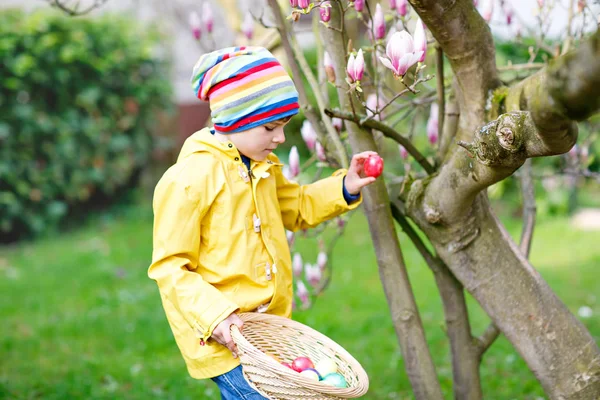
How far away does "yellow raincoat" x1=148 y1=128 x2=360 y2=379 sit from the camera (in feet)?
7.37

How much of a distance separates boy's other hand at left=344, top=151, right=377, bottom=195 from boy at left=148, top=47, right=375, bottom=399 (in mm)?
12

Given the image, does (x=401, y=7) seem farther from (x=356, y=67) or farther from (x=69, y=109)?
(x=69, y=109)

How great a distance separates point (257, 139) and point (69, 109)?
17.8 feet

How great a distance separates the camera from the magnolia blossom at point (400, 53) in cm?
205

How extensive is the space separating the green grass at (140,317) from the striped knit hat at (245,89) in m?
1.88

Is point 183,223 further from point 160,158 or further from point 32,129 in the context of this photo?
point 160,158

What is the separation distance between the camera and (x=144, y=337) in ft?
15.5

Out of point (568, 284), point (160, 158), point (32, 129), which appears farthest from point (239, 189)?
point (160, 158)

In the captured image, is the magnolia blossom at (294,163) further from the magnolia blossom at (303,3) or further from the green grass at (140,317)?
the green grass at (140,317)

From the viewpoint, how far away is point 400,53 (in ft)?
6.77

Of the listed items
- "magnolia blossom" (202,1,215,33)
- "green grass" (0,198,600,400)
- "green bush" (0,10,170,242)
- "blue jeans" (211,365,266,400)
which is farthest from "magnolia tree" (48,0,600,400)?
"green bush" (0,10,170,242)

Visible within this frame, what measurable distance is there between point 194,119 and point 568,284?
6381 millimetres

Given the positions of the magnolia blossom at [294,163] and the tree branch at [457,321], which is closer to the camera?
the tree branch at [457,321]

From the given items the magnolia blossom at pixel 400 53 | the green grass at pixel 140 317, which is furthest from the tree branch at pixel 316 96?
the green grass at pixel 140 317
